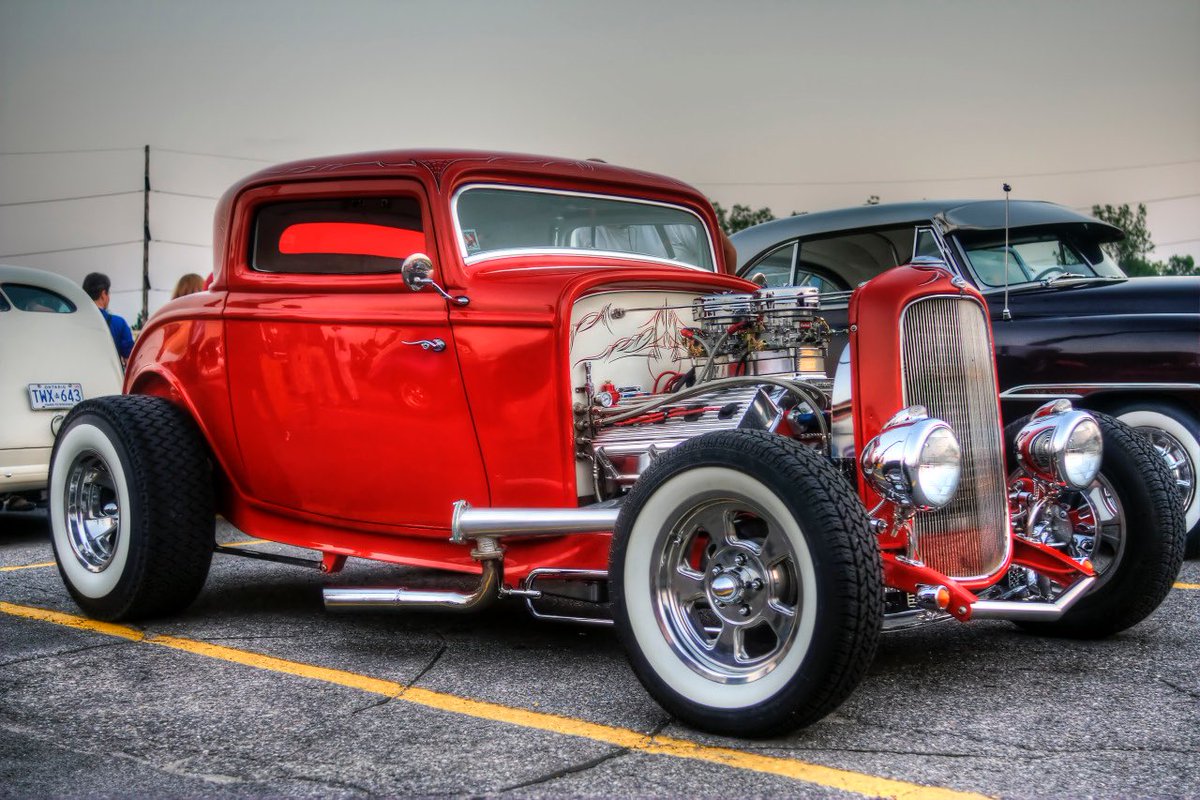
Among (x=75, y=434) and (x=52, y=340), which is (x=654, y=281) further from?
(x=52, y=340)

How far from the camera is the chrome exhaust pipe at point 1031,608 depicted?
338 cm

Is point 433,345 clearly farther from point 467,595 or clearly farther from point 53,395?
point 53,395

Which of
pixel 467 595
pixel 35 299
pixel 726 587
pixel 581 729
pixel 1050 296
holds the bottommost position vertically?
pixel 581 729

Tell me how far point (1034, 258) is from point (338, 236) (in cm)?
430

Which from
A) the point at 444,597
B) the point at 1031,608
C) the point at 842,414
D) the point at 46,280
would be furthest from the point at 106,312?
the point at 1031,608

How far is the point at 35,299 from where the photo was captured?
800cm

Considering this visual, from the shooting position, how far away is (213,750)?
3.14 metres

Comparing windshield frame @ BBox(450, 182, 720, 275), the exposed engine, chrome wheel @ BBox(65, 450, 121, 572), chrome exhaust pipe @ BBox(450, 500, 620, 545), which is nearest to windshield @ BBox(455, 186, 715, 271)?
windshield frame @ BBox(450, 182, 720, 275)

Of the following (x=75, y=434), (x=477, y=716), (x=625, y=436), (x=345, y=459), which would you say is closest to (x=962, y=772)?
(x=477, y=716)

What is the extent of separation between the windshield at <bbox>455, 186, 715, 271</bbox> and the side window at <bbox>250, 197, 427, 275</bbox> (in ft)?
0.73

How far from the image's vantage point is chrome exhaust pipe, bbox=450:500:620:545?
3.76m

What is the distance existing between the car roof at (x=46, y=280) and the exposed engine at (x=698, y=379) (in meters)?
5.31

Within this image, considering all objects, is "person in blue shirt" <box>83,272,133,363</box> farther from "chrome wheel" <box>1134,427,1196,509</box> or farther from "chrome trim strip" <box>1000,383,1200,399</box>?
"chrome wheel" <box>1134,427,1196,509</box>

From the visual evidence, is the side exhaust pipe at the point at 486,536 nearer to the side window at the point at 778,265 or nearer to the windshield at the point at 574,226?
the windshield at the point at 574,226
